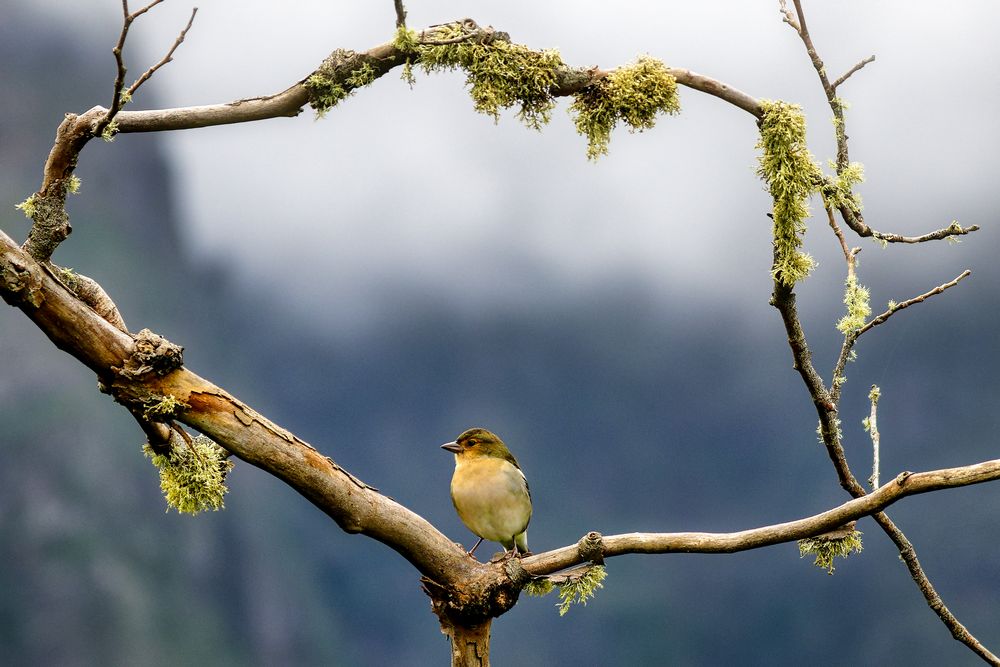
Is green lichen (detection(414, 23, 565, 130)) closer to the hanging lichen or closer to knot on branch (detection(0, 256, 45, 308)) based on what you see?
the hanging lichen

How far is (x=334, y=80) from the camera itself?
302 centimetres

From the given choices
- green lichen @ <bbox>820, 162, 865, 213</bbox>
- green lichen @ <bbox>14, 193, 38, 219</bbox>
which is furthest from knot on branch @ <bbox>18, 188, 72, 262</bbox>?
green lichen @ <bbox>820, 162, 865, 213</bbox>

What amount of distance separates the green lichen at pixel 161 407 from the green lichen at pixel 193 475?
0.34 meters

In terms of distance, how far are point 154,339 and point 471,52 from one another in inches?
55.5

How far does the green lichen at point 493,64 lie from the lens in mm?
Answer: 3039

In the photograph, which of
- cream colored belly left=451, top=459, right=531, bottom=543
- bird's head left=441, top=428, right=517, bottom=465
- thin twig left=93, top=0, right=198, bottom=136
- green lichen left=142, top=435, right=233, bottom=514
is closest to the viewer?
thin twig left=93, top=0, right=198, bottom=136

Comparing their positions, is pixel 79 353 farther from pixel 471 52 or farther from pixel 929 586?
pixel 929 586

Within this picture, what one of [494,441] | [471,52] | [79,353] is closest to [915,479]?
[494,441]

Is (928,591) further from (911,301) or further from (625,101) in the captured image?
(625,101)

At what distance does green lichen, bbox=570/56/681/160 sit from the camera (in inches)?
124

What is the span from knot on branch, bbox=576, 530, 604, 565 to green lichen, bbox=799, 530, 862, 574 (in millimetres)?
711

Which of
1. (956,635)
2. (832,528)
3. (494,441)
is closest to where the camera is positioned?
(832,528)

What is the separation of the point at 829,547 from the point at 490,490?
1283 millimetres

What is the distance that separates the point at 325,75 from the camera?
9.89 ft
